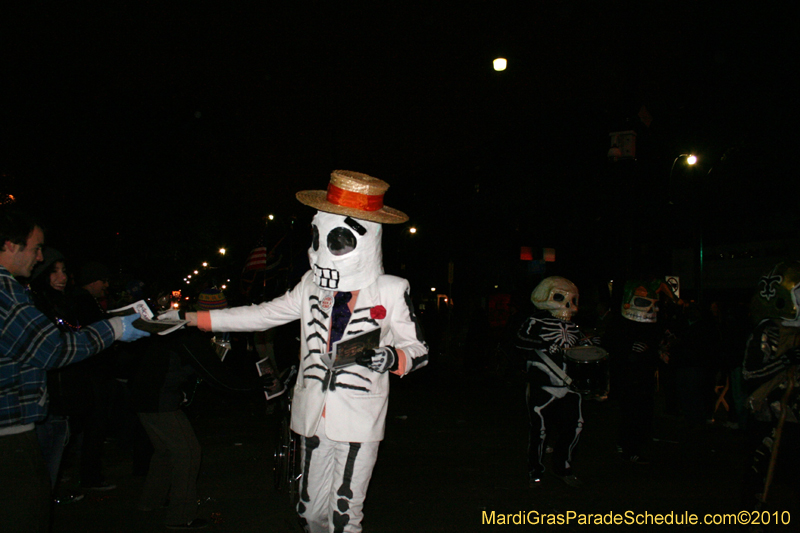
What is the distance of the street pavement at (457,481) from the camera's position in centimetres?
507

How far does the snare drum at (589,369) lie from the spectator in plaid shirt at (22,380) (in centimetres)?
422

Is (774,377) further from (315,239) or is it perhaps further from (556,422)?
(315,239)

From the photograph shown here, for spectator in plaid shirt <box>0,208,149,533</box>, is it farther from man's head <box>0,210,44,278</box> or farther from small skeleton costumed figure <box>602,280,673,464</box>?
small skeleton costumed figure <box>602,280,673,464</box>

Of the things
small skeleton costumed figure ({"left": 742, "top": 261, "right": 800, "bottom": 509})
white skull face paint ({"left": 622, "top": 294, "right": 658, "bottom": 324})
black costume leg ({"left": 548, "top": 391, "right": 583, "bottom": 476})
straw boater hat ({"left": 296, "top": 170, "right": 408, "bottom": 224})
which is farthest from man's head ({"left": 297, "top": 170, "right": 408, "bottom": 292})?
white skull face paint ({"left": 622, "top": 294, "right": 658, "bottom": 324})

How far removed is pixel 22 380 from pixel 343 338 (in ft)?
5.34

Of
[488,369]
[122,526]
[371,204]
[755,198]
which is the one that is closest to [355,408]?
[371,204]

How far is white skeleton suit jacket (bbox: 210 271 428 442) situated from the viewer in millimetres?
3432

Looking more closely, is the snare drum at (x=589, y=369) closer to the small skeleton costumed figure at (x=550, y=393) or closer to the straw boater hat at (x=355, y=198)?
the small skeleton costumed figure at (x=550, y=393)

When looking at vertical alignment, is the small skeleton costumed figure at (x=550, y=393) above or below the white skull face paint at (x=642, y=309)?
below

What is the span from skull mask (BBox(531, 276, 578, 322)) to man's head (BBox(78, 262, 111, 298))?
4.58 m

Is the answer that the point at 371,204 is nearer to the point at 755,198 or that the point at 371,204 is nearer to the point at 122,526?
the point at 122,526

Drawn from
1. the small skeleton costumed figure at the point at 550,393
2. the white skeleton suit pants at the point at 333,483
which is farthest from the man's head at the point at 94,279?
the small skeleton costumed figure at the point at 550,393

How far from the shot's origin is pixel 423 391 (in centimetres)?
1268

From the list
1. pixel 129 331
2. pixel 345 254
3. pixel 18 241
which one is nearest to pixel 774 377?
pixel 345 254
